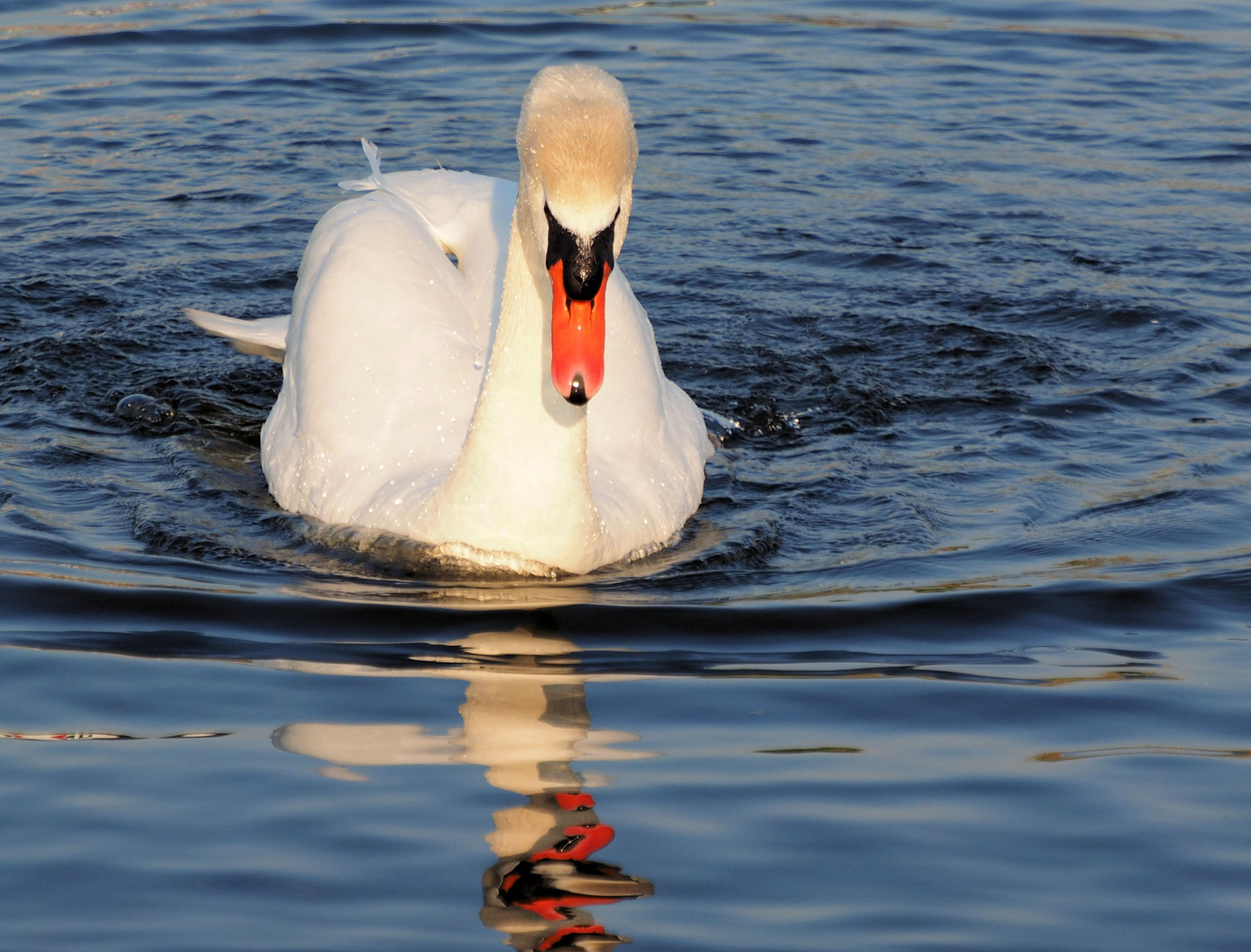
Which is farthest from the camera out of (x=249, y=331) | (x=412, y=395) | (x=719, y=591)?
(x=249, y=331)

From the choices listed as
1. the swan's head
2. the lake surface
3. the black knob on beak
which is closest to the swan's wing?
the lake surface

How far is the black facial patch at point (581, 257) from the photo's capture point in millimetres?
5172

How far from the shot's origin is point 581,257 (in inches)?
205

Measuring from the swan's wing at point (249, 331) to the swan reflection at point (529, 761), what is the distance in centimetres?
325

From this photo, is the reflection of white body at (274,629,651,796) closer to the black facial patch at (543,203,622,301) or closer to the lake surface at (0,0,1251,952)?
the lake surface at (0,0,1251,952)

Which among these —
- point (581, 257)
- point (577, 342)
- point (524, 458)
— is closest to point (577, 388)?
point (577, 342)

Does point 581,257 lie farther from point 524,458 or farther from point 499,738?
point 499,738

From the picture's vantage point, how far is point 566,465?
6.01 meters

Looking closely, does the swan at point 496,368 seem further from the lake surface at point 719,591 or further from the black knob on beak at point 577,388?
the lake surface at point 719,591

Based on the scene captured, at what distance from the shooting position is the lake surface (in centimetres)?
404

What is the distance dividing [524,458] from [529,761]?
1617 millimetres

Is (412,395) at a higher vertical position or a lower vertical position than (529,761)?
higher

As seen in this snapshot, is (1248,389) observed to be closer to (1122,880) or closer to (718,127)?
(1122,880)

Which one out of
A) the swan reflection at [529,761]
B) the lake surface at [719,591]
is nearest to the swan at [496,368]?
the lake surface at [719,591]
